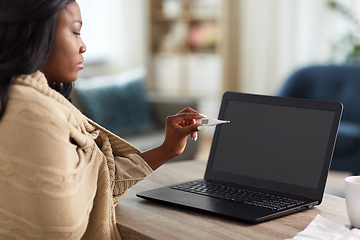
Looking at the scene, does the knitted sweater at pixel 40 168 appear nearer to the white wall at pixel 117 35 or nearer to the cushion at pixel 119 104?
the cushion at pixel 119 104

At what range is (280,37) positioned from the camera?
4.13m

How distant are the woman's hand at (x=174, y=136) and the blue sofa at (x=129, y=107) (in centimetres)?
170

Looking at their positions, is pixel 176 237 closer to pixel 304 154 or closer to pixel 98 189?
pixel 98 189

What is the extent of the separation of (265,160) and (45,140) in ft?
1.81

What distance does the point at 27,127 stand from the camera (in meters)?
0.73

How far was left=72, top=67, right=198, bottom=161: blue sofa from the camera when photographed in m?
2.86

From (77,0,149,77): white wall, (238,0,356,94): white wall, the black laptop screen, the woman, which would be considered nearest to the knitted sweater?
the woman

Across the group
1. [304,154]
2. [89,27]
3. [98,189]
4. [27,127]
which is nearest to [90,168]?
[98,189]

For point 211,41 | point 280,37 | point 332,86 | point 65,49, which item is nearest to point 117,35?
point 211,41

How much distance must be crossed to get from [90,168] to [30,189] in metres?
0.14

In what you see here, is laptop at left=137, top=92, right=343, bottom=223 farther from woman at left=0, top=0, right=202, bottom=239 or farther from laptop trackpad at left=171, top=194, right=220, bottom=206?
woman at left=0, top=0, right=202, bottom=239

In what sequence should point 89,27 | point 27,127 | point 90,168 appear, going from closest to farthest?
point 27,127 → point 90,168 → point 89,27

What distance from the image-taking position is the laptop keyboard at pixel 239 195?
95 cm

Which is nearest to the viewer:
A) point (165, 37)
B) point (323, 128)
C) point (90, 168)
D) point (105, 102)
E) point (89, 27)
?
point (90, 168)
